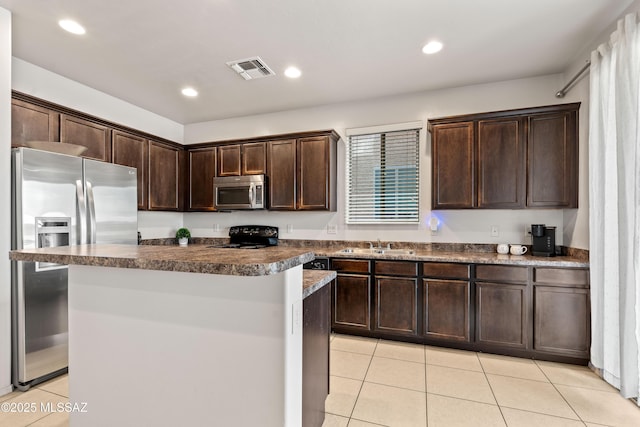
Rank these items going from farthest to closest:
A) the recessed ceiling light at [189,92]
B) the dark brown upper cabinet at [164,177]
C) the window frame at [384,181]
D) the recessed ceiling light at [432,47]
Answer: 1. the dark brown upper cabinet at [164,177]
2. the window frame at [384,181]
3. the recessed ceiling light at [189,92]
4. the recessed ceiling light at [432,47]

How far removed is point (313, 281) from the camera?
1621 mm

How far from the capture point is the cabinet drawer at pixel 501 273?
9.17 feet

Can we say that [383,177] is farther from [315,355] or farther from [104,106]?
[104,106]

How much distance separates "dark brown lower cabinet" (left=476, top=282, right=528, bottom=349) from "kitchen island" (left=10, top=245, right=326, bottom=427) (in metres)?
2.24

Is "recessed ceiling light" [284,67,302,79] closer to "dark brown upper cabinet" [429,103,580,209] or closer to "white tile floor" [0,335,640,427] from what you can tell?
"dark brown upper cabinet" [429,103,580,209]

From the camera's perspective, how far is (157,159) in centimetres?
411

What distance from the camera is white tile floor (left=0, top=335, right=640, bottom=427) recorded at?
1.97 metres

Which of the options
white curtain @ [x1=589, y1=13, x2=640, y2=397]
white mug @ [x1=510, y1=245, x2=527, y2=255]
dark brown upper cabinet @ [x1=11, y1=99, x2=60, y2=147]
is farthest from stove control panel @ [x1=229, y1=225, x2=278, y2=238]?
white curtain @ [x1=589, y1=13, x2=640, y2=397]

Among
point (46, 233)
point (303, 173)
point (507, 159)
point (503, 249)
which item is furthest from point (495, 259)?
point (46, 233)

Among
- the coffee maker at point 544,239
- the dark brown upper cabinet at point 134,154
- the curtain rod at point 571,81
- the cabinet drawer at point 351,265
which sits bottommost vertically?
the cabinet drawer at point 351,265

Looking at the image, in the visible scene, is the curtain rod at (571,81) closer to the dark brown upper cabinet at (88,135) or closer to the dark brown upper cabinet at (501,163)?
the dark brown upper cabinet at (501,163)

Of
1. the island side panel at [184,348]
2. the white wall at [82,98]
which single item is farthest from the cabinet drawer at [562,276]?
the white wall at [82,98]

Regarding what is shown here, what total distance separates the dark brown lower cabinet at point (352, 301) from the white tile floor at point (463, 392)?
1.22 ft

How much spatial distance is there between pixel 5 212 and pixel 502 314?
4.16m
